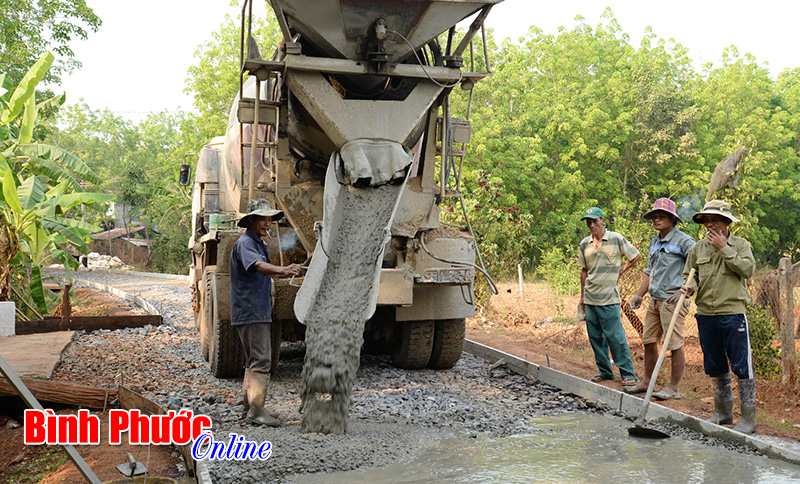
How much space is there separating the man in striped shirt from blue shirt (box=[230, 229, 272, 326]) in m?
3.21

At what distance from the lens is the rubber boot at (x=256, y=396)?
4801 millimetres

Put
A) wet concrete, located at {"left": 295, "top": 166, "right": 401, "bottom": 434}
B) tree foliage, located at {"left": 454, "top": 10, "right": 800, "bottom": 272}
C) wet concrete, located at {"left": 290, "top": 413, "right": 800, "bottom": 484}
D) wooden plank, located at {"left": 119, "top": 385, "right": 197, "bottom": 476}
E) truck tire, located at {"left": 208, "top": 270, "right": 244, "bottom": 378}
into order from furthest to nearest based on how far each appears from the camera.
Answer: tree foliage, located at {"left": 454, "top": 10, "right": 800, "bottom": 272}
truck tire, located at {"left": 208, "top": 270, "right": 244, "bottom": 378}
wet concrete, located at {"left": 295, "top": 166, "right": 401, "bottom": 434}
wooden plank, located at {"left": 119, "top": 385, "right": 197, "bottom": 476}
wet concrete, located at {"left": 290, "top": 413, "right": 800, "bottom": 484}

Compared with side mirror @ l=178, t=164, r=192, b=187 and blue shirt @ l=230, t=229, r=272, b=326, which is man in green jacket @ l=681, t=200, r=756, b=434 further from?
side mirror @ l=178, t=164, r=192, b=187

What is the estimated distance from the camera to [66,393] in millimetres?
5168

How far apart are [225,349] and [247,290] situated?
161 cm

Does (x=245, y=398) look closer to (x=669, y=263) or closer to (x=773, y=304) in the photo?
(x=669, y=263)

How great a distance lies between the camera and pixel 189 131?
31.5 metres

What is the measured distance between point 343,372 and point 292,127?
2220 millimetres

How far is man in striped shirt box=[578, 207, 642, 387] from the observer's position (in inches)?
247

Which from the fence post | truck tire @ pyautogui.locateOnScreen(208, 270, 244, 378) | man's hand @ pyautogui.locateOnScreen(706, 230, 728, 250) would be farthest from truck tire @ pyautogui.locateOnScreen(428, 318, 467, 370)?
the fence post

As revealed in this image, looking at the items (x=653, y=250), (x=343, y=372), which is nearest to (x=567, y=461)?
(x=343, y=372)

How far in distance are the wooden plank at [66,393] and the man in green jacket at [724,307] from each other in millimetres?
4734

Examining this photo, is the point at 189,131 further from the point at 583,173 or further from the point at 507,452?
the point at 507,452

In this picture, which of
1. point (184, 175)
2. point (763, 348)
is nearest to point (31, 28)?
point (184, 175)
